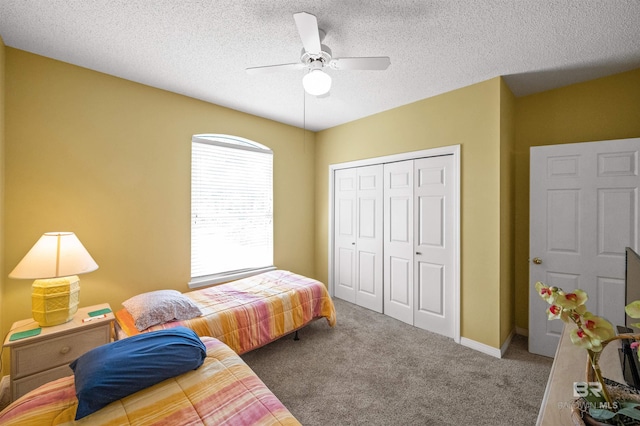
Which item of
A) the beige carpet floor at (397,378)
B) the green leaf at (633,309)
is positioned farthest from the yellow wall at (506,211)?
the green leaf at (633,309)

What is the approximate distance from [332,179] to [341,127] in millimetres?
812

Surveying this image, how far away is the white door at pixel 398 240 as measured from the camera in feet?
10.7

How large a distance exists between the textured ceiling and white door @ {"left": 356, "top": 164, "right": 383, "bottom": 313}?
1.29m

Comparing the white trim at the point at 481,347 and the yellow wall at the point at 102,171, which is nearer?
the yellow wall at the point at 102,171

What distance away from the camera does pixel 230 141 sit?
346 centimetres

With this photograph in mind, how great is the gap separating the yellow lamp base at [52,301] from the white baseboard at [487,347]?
3.54m

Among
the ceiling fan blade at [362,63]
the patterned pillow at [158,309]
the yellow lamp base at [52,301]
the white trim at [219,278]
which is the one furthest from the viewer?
the white trim at [219,278]

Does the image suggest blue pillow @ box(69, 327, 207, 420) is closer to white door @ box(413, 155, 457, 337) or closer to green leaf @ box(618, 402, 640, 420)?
green leaf @ box(618, 402, 640, 420)

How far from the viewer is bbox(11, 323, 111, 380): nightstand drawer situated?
1672 millimetres

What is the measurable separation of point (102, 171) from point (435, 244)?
11.6 ft

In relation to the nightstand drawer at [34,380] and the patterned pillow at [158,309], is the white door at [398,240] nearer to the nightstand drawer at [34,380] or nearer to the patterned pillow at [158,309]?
the patterned pillow at [158,309]

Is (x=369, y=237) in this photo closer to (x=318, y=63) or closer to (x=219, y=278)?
(x=219, y=278)

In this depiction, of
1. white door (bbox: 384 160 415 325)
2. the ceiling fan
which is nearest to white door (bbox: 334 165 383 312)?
white door (bbox: 384 160 415 325)

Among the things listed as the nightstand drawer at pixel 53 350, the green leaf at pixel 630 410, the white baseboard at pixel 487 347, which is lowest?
the white baseboard at pixel 487 347
